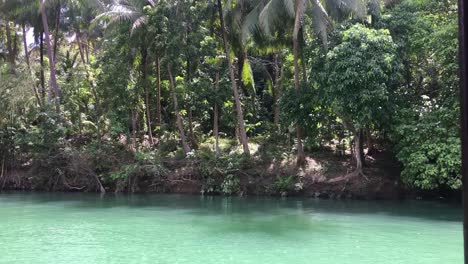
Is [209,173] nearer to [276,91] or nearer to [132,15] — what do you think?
[276,91]

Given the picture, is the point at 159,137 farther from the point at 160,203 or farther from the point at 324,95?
the point at 324,95

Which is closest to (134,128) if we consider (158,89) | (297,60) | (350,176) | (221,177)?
(158,89)

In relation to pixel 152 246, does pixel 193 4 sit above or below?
above

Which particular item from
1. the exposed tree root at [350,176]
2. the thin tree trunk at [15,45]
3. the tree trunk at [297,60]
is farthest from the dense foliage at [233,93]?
the thin tree trunk at [15,45]

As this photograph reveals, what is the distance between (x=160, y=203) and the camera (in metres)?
18.6

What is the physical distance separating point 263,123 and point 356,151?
23.0 feet

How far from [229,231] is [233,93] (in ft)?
36.0

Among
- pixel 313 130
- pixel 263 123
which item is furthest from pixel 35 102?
pixel 313 130

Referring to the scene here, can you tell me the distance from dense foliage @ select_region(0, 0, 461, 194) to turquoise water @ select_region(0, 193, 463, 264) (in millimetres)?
2320

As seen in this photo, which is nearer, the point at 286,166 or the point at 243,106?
the point at 286,166

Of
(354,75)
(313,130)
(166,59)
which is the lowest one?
(313,130)

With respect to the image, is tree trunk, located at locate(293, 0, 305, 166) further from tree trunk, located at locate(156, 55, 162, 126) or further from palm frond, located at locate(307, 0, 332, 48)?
tree trunk, located at locate(156, 55, 162, 126)

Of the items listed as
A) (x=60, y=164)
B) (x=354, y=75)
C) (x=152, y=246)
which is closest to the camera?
(x=152, y=246)

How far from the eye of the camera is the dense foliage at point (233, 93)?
1680cm
